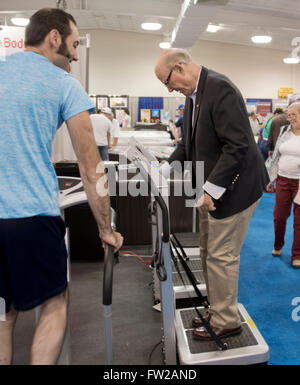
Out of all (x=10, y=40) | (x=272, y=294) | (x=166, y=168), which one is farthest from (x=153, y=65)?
(x=166, y=168)

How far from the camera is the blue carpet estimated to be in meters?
2.21

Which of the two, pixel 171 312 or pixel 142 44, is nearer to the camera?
pixel 171 312

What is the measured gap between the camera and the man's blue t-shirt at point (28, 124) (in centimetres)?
120

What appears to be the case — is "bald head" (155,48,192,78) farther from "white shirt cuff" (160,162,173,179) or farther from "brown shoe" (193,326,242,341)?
"brown shoe" (193,326,242,341)

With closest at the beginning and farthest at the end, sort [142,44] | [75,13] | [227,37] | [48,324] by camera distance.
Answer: [48,324] → [75,13] → [227,37] → [142,44]

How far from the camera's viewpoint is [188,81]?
6.21 feet

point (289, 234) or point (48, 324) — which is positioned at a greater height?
point (48, 324)

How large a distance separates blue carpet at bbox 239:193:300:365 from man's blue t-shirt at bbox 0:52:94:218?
1711mm

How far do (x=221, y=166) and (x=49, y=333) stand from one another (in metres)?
1.09

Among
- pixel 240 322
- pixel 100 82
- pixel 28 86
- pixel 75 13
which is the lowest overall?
pixel 240 322

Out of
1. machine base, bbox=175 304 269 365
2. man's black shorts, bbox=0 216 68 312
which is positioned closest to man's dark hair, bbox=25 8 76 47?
man's black shorts, bbox=0 216 68 312

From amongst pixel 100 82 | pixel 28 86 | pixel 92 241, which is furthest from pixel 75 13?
pixel 28 86
